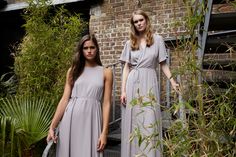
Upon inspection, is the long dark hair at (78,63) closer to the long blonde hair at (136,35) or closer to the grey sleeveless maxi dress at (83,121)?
the grey sleeveless maxi dress at (83,121)

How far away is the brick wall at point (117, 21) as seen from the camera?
5.78 m

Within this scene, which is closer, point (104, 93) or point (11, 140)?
point (104, 93)

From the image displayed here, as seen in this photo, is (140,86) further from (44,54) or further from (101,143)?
(44,54)

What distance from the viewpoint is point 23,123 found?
398cm

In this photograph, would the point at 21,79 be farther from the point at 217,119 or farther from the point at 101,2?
the point at 217,119

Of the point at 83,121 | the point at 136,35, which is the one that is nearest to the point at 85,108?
the point at 83,121

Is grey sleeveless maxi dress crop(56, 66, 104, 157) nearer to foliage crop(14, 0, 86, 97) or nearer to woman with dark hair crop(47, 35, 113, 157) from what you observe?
woman with dark hair crop(47, 35, 113, 157)

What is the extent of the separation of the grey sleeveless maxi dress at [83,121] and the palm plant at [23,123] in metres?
1.08

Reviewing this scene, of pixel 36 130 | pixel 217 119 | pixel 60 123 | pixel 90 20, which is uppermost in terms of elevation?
pixel 90 20

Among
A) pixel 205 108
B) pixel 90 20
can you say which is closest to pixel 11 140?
pixel 205 108

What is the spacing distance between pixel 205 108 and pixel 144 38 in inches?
46.5

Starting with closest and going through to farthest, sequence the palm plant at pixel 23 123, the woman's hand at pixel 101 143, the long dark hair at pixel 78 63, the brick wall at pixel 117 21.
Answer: the woman's hand at pixel 101 143, the long dark hair at pixel 78 63, the palm plant at pixel 23 123, the brick wall at pixel 117 21

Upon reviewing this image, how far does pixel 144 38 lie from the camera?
3.16m

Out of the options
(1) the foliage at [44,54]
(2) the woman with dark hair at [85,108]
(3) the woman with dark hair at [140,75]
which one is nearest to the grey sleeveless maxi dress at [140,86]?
(3) the woman with dark hair at [140,75]
